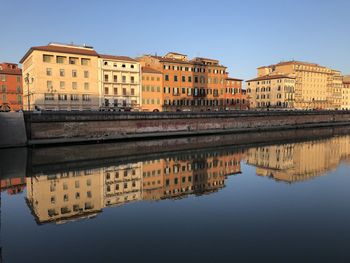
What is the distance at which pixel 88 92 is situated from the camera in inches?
2168

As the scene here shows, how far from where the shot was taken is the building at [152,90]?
62.9 m

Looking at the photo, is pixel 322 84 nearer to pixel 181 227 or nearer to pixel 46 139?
pixel 46 139

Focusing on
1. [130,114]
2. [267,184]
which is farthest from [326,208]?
[130,114]

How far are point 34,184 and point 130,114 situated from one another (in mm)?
21318

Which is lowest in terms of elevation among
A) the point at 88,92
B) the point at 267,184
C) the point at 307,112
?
the point at 267,184

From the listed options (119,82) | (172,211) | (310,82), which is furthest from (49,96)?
(310,82)

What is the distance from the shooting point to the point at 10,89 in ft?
226

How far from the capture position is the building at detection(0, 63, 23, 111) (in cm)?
6800

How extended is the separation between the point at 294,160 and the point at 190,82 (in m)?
46.0

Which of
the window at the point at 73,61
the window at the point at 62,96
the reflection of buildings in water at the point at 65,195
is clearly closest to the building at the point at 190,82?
the window at the point at 73,61

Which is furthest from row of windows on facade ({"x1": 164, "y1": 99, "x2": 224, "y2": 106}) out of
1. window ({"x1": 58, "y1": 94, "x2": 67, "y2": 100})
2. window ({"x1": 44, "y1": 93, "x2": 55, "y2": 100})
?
window ({"x1": 44, "y1": 93, "x2": 55, "y2": 100})

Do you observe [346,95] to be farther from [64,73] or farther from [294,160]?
[64,73]

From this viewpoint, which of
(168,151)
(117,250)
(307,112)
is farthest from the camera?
(307,112)

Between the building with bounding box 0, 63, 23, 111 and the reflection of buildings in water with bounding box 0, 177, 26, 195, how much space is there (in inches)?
2214
